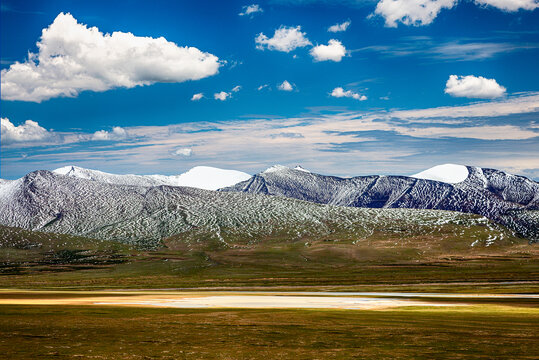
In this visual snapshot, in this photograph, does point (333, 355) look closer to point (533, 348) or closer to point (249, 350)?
point (249, 350)

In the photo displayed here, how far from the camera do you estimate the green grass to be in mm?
28172

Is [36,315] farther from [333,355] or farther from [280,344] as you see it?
[333,355]

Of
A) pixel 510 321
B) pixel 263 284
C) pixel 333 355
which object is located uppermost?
pixel 333 355

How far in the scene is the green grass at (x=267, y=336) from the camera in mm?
28172

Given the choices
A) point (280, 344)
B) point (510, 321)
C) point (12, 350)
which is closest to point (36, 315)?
point (12, 350)

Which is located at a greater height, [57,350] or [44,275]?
[57,350]

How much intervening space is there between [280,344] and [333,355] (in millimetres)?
4994

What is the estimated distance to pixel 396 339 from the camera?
3347 cm

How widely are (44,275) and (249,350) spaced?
626 feet

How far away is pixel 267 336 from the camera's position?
35.1 m

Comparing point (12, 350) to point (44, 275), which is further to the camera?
point (44, 275)

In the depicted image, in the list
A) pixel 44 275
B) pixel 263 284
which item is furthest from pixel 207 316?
pixel 44 275

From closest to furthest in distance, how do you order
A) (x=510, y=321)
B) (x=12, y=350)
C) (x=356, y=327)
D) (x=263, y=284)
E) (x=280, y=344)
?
(x=12, y=350)
(x=280, y=344)
(x=356, y=327)
(x=510, y=321)
(x=263, y=284)

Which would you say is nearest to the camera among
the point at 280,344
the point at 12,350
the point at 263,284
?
the point at 12,350
